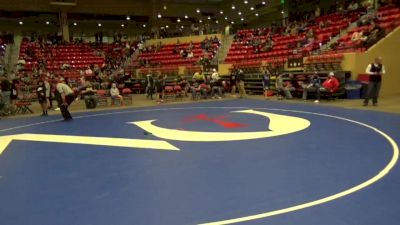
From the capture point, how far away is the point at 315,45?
19.8 metres

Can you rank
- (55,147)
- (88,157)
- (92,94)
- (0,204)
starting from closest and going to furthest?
(0,204) → (88,157) → (55,147) → (92,94)

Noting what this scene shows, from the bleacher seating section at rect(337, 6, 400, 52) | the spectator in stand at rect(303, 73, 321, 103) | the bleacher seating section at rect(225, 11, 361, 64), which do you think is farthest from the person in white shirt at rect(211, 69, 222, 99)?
the bleacher seating section at rect(337, 6, 400, 52)

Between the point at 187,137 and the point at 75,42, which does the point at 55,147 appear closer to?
the point at 187,137

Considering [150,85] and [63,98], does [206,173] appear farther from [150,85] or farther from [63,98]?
[150,85]

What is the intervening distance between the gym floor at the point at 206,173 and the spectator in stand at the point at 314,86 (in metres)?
4.59

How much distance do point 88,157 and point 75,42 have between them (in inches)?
1168

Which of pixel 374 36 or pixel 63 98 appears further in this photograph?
pixel 374 36

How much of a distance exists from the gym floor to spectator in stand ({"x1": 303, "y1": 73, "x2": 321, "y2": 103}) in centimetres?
459

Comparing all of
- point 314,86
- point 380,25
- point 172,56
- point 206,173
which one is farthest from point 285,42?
point 206,173

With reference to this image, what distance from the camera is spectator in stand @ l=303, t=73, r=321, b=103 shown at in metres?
14.4

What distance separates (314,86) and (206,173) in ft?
35.0

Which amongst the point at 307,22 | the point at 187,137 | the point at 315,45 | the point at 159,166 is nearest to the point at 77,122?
the point at 187,137

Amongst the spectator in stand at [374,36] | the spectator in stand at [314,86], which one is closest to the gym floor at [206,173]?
the spectator in stand at [314,86]

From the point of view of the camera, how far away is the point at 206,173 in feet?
17.6
